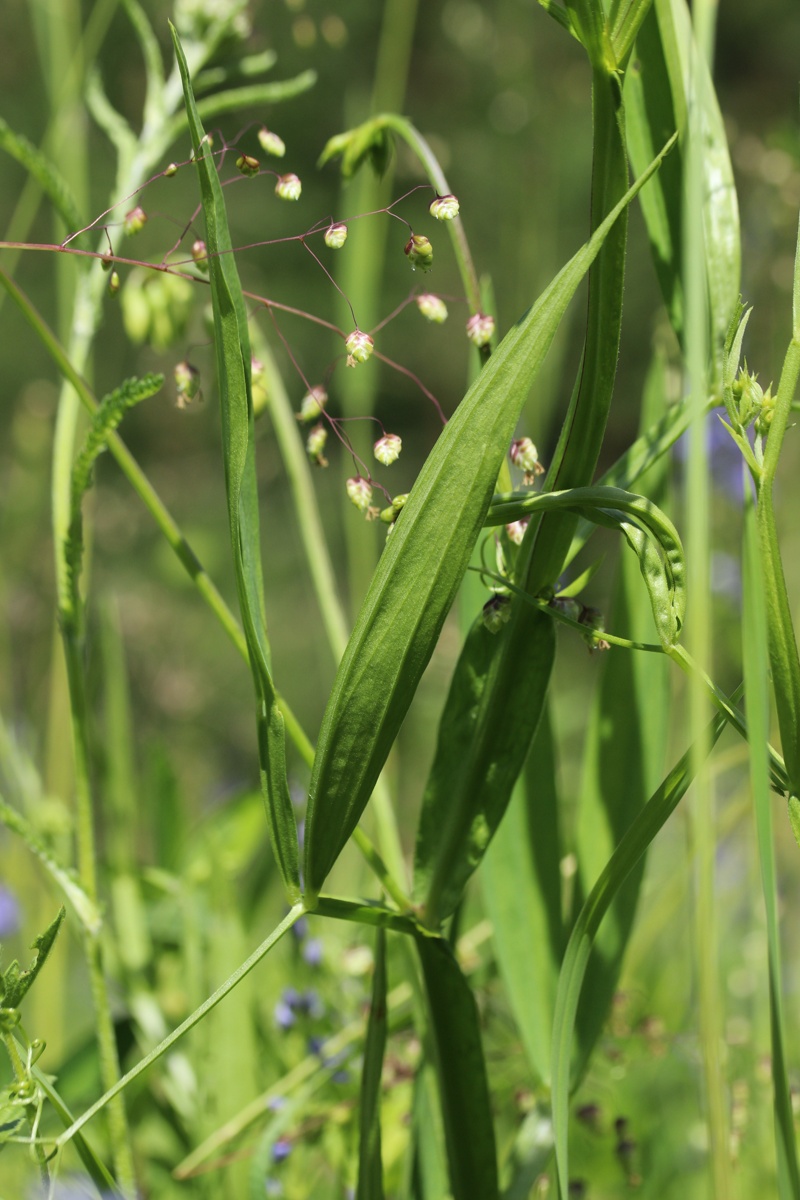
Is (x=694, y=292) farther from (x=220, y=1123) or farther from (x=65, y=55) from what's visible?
(x=65, y=55)

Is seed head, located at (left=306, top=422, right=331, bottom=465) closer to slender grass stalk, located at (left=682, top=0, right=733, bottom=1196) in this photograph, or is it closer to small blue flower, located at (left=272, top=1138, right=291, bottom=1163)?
slender grass stalk, located at (left=682, top=0, right=733, bottom=1196)

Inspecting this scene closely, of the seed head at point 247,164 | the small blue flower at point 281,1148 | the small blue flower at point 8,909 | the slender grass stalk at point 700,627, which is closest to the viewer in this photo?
the slender grass stalk at point 700,627

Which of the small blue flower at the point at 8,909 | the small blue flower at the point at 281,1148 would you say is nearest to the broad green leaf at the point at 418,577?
the small blue flower at the point at 281,1148

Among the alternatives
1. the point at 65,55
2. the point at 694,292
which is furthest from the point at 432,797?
the point at 65,55

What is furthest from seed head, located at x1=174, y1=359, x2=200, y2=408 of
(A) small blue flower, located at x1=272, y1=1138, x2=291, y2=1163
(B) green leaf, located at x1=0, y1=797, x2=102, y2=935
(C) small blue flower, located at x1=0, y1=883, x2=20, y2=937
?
(C) small blue flower, located at x1=0, y1=883, x2=20, y2=937

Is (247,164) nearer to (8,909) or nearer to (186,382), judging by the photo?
(186,382)

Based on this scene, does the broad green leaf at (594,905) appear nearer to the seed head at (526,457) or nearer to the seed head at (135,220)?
the seed head at (526,457)

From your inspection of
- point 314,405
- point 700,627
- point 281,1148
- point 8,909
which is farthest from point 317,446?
point 8,909
